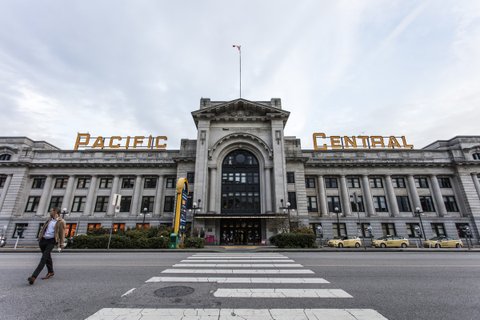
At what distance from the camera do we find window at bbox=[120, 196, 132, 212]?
36.3 metres

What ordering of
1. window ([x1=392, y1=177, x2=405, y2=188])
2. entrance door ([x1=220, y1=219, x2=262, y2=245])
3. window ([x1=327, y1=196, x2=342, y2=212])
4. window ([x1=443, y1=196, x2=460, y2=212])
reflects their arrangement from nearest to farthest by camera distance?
1. entrance door ([x1=220, y1=219, x2=262, y2=245])
2. window ([x1=443, y1=196, x2=460, y2=212])
3. window ([x1=327, y1=196, x2=342, y2=212])
4. window ([x1=392, y1=177, x2=405, y2=188])

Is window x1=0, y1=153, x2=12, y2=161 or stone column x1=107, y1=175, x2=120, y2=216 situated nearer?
stone column x1=107, y1=175, x2=120, y2=216

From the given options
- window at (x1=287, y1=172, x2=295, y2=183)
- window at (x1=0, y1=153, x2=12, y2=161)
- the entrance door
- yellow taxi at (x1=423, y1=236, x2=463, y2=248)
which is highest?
window at (x1=0, y1=153, x2=12, y2=161)

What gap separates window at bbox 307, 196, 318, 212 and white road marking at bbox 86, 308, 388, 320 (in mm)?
33978

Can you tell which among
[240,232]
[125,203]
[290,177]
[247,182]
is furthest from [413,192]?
[125,203]

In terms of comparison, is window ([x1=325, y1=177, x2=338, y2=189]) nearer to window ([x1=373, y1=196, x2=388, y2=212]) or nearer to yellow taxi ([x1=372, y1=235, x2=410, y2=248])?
window ([x1=373, y1=196, x2=388, y2=212])

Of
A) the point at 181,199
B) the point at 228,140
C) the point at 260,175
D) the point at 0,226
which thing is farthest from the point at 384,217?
the point at 0,226

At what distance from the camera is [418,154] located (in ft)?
126

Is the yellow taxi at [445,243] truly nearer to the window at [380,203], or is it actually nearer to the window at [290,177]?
the window at [380,203]

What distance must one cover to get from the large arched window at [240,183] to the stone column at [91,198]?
2229cm

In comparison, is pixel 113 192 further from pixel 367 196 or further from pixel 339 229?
pixel 367 196

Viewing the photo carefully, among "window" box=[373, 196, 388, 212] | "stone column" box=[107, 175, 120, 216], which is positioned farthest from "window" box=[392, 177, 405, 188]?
"stone column" box=[107, 175, 120, 216]

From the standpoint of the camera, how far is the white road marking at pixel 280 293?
5105mm

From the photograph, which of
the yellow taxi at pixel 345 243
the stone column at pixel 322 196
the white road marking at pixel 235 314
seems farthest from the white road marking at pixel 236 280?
the stone column at pixel 322 196
